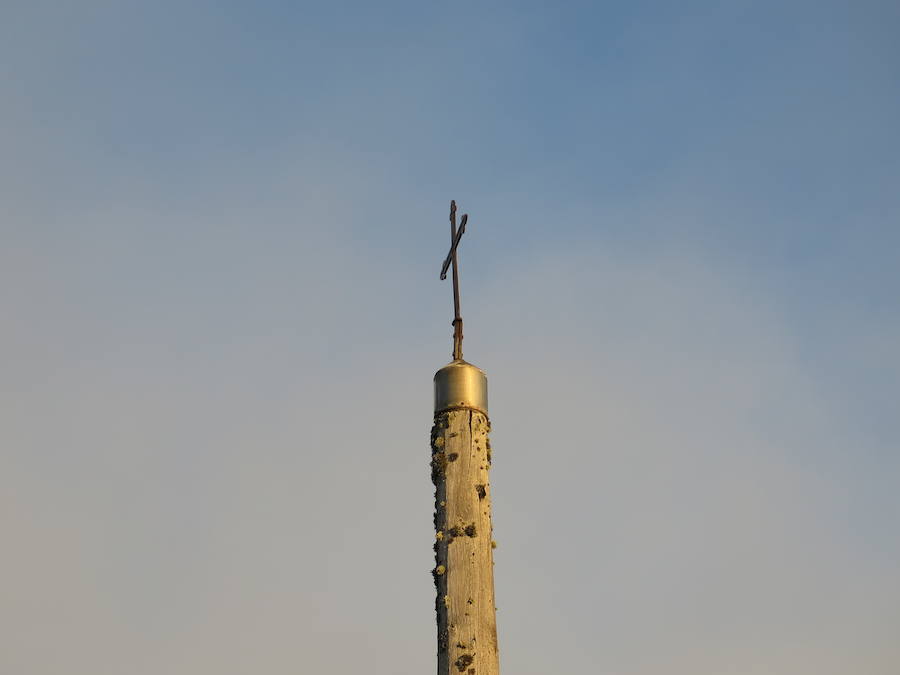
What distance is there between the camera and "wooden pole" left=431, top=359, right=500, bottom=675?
7191 mm

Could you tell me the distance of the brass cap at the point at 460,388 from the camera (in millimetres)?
7918

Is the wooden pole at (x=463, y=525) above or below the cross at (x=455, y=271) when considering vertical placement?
below

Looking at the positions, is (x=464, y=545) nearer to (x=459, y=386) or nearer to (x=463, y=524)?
(x=463, y=524)

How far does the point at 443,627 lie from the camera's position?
287 inches

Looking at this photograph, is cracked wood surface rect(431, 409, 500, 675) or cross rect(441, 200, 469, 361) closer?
cracked wood surface rect(431, 409, 500, 675)

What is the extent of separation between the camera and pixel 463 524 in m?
7.50

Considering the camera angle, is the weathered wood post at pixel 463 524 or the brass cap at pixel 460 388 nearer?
the weathered wood post at pixel 463 524

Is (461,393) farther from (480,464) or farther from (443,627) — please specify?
(443,627)

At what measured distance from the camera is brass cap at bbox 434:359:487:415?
792 cm

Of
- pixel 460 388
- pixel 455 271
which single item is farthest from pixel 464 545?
pixel 455 271

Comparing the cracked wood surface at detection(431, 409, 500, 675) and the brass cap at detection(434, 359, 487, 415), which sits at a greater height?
the brass cap at detection(434, 359, 487, 415)

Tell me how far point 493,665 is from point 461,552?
2.61ft

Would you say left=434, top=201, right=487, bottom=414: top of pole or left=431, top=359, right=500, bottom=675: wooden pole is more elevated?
left=434, top=201, right=487, bottom=414: top of pole

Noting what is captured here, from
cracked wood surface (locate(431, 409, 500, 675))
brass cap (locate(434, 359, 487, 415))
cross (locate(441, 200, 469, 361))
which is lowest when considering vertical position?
cracked wood surface (locate(431, 409, 500, 675))
